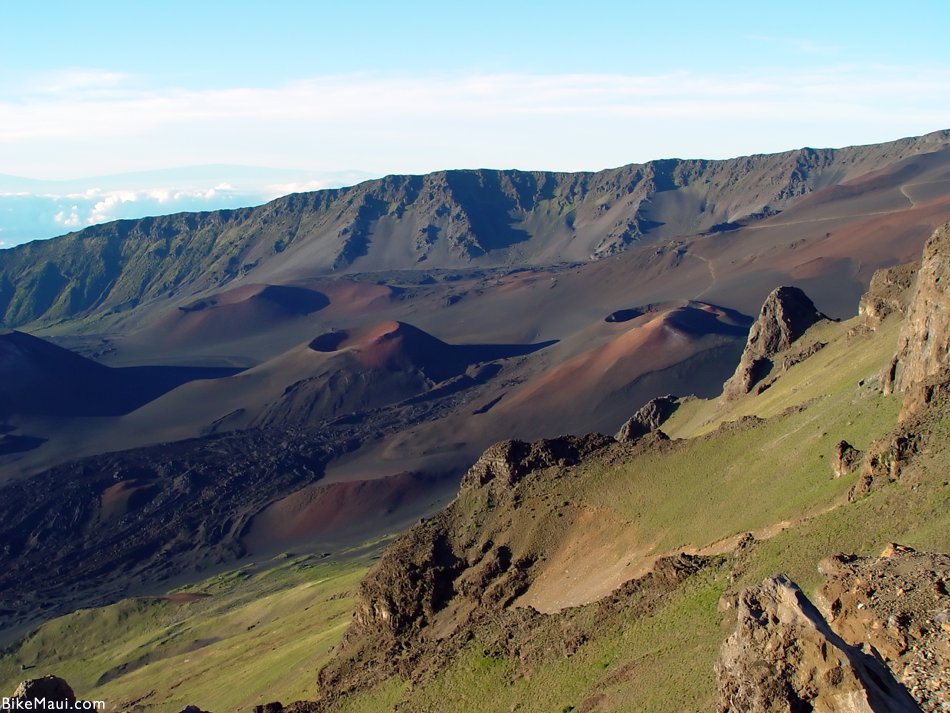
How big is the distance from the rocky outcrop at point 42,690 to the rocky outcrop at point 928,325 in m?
30.2

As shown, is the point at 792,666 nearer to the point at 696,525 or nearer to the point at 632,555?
the point at 696,525

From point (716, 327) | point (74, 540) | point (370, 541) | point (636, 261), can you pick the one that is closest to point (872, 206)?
point (636, 261)

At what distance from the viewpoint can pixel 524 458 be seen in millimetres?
43500

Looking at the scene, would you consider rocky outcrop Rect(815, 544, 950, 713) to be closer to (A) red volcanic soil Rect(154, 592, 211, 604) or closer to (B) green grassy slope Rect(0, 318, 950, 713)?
(B) green grassy slope Rect(0, 318, 950, 713)

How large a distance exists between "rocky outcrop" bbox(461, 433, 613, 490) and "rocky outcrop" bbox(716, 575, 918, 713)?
25.5m

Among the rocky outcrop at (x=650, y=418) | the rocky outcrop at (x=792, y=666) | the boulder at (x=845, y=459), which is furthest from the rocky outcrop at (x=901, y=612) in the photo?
the rocky outcrop at (x=650, y=418)

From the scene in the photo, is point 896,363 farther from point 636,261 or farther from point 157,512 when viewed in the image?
point 636,261

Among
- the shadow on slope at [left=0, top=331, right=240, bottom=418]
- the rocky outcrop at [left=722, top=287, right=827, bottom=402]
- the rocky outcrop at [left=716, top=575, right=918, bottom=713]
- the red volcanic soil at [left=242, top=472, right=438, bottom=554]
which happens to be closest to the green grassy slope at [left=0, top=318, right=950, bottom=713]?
the rocky outcrop at [left=722, top=287, right=827, bottom=402]

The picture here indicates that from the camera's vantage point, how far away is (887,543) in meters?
24.0

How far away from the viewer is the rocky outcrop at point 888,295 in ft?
177

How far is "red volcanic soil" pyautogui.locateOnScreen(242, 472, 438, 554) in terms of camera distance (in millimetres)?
89500

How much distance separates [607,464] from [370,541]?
4584cm

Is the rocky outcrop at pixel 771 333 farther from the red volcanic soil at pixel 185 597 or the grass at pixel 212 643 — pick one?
the red volcanic soil at pixel 185 597
